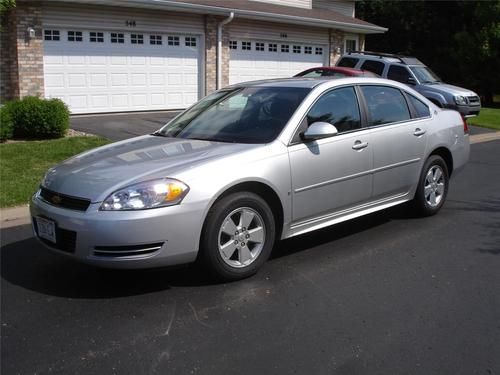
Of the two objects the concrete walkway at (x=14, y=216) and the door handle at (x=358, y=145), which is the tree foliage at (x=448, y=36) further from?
the concrete walkway at (x=14, y=216)

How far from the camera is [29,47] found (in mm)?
13773

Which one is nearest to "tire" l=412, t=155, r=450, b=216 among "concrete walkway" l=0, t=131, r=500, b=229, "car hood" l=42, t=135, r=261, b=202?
"car hood" l=42, t=135, r=261, b=202

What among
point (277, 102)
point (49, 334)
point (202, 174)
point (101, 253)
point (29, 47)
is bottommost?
point (49, 334)

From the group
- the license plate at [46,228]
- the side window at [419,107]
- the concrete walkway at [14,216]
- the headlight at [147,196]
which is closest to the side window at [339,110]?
the side window at [419,107]

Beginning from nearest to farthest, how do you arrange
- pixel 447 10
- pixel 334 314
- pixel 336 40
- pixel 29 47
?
pixel 334 314 → pixel 29 47 → pixel 336 40 → pixel 447 10

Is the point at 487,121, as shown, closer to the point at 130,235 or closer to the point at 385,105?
the point at 385,105

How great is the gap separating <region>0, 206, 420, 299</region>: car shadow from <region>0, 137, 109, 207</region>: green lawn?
6.34ft

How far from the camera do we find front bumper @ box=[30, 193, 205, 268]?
4066 millimetres

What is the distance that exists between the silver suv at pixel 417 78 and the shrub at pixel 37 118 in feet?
32.3

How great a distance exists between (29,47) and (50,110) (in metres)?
3.54

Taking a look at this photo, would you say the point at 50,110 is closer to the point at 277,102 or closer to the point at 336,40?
the point at 277,102

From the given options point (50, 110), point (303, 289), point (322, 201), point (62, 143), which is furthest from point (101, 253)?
point (50, 110)

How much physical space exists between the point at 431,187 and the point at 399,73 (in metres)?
11.4

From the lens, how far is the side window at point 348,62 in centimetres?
1812
